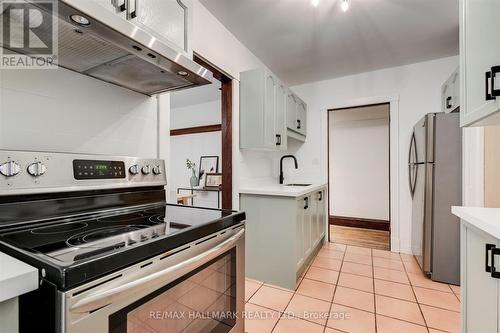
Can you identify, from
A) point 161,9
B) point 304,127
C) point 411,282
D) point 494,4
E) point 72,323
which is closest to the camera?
point 72,323

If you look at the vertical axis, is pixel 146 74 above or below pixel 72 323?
above

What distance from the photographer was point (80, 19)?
757 mm

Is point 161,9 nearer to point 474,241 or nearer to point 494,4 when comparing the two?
point 494,4

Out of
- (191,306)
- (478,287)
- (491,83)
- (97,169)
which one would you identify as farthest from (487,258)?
(97,169)

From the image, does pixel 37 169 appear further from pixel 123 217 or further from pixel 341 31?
pixel 341 31

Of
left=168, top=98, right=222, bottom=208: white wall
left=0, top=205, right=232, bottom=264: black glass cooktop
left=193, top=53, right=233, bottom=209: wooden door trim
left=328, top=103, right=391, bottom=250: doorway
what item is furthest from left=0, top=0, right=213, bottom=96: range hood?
left=328, top=103, right=391, bottom=250: doorway

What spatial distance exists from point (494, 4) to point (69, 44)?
61.3 inches

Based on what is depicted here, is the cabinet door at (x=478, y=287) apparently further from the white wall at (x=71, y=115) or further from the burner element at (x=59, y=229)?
the white wall at (x=71, y=115)

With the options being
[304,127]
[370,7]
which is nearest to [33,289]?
[370,7]

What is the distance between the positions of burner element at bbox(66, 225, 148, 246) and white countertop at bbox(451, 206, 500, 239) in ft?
4.01

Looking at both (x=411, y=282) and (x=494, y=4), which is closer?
(x=494, y=4)

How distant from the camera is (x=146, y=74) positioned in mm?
1196

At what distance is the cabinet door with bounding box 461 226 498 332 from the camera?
88cm

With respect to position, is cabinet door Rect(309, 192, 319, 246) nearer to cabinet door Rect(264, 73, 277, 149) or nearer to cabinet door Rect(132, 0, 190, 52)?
cabinet door Rect(264, 73, 277, 149)
